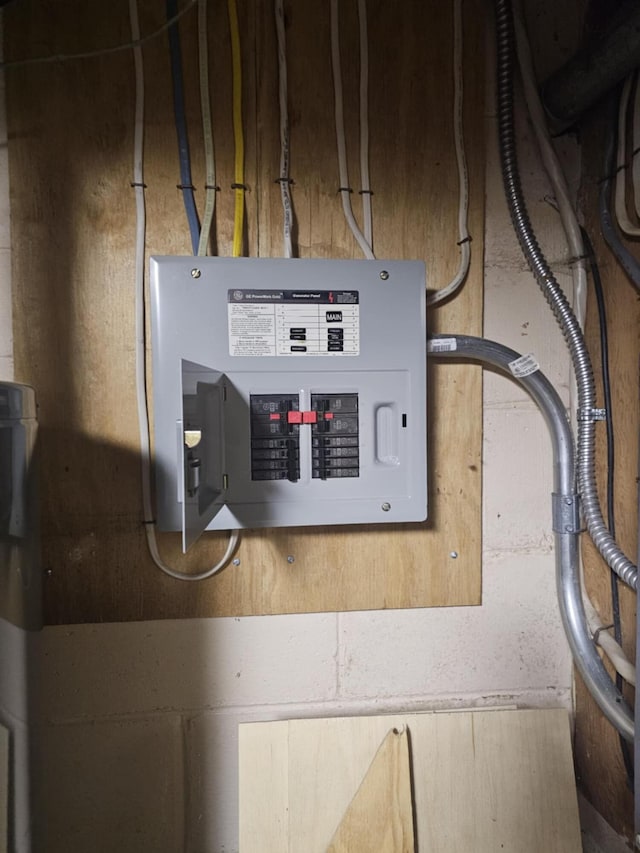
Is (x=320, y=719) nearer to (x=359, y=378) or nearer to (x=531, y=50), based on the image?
(x=359, y=378)

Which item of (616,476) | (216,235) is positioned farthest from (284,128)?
(616,476)

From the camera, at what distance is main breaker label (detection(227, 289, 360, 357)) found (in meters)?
0.85

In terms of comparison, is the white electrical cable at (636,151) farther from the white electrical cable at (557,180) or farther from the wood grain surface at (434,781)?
the wood grain surface at (434,781)

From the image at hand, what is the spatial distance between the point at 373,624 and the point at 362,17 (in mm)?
1104

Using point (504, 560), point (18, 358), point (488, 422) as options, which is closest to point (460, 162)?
point (488, 422)

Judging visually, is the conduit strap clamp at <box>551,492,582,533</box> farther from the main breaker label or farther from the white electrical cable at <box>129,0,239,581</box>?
the white electrical cable at <box>129,0,239,581</box>

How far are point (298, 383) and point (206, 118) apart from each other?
491 mm

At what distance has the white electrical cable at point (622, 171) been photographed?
0.87m

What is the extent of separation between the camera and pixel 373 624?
3.22 feet

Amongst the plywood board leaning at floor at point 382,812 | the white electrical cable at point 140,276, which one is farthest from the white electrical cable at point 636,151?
the plywood board leaning at floor at point 382,812

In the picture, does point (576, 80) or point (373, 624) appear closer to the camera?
point (576, 80)

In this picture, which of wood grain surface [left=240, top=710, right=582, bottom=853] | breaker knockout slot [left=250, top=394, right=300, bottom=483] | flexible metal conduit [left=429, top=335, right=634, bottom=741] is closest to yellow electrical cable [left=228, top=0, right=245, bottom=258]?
breaker knockout slot [left=250, top=394, right=300, bottom=483]

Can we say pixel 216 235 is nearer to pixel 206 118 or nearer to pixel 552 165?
pixel 206 118

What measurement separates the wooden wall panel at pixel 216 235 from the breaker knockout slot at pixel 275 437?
148mm
